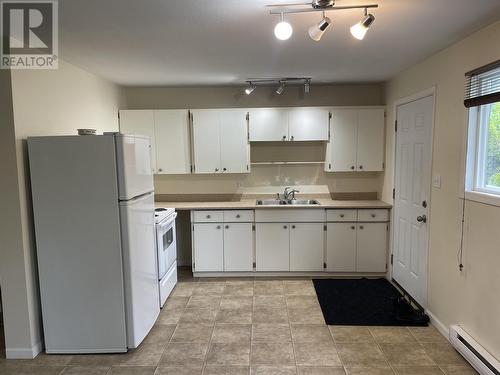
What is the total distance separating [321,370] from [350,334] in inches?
23.7

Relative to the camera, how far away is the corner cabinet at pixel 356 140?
4168mm

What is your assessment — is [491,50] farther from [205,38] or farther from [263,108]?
[263,108]

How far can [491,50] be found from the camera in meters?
2.23

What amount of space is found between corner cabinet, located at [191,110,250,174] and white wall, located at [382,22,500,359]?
2020 mm

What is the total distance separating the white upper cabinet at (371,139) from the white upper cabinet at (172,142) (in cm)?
219

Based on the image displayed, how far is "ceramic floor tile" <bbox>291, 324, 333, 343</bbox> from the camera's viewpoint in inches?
110

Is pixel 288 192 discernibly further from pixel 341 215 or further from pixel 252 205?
pixel 341 215

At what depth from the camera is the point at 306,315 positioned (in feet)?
10.5

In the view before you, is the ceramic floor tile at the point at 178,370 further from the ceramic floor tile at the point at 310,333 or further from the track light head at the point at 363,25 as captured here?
the track light head at the point at 363,25

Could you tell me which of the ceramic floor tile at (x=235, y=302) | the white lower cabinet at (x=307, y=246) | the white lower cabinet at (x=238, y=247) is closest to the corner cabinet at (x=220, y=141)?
the white lower cabinet at (x=238, y=247)

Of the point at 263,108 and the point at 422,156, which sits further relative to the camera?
the point at 263,108

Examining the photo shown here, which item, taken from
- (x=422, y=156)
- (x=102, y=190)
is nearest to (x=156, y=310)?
(x=102, y=190)

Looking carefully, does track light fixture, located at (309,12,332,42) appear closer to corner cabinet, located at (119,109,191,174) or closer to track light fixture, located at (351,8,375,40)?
track light fixture, located at (351,8,375,40)

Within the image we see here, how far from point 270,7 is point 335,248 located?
2962 millimetres
